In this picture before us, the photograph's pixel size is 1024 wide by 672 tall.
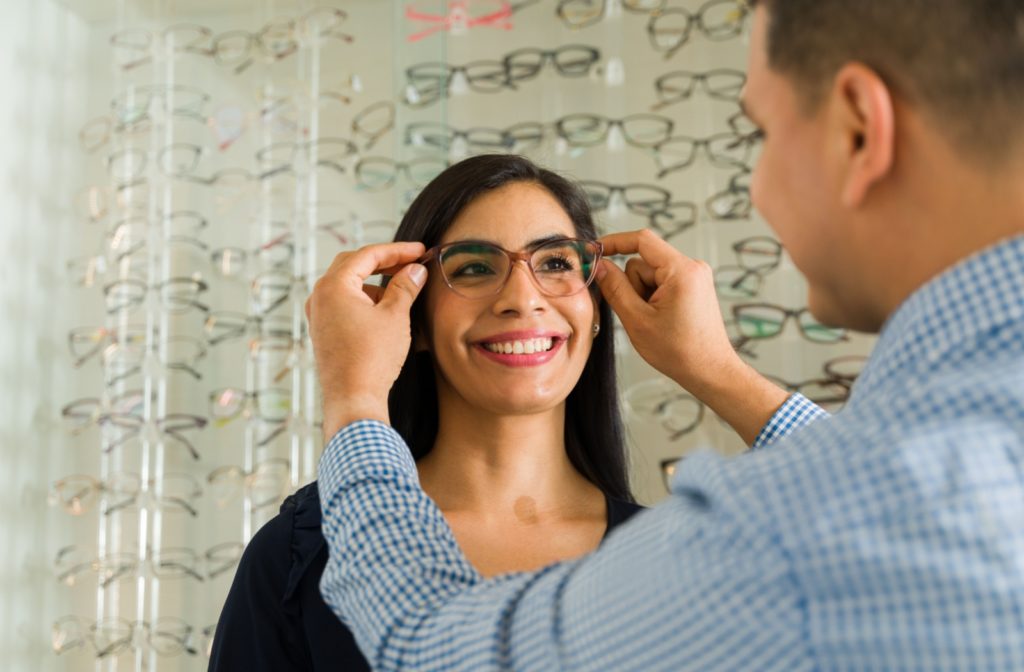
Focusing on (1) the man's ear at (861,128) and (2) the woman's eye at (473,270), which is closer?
(1) the man's ear at (861,128)

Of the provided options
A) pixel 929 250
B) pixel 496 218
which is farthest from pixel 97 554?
pixel 929 250

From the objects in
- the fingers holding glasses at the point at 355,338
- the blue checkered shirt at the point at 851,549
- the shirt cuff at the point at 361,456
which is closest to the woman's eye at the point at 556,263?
the fingers holding glasses at the point at 355,338

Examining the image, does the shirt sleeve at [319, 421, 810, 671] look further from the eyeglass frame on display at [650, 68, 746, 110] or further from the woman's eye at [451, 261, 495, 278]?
the eyeglass frame on display at [650, 68, 746, 110]

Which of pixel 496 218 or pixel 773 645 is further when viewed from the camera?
pixel 496 218

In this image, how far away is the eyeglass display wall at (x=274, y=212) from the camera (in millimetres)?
2590

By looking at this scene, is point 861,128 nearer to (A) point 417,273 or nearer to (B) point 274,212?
(A) point 417,273

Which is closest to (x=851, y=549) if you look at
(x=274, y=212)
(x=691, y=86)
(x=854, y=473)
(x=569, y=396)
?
(x=854, y=473)

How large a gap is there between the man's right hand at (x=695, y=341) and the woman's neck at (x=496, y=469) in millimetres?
230

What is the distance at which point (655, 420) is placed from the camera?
8.38 feet

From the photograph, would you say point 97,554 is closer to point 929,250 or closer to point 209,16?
point 209,16

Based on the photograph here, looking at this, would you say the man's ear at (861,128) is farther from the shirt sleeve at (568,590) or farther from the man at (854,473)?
the shirt sleeve at (568,590)

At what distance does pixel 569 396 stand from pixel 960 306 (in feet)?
3.36

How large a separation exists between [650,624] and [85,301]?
8.64 ft

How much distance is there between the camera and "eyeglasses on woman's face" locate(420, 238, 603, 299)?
1.40 meters
